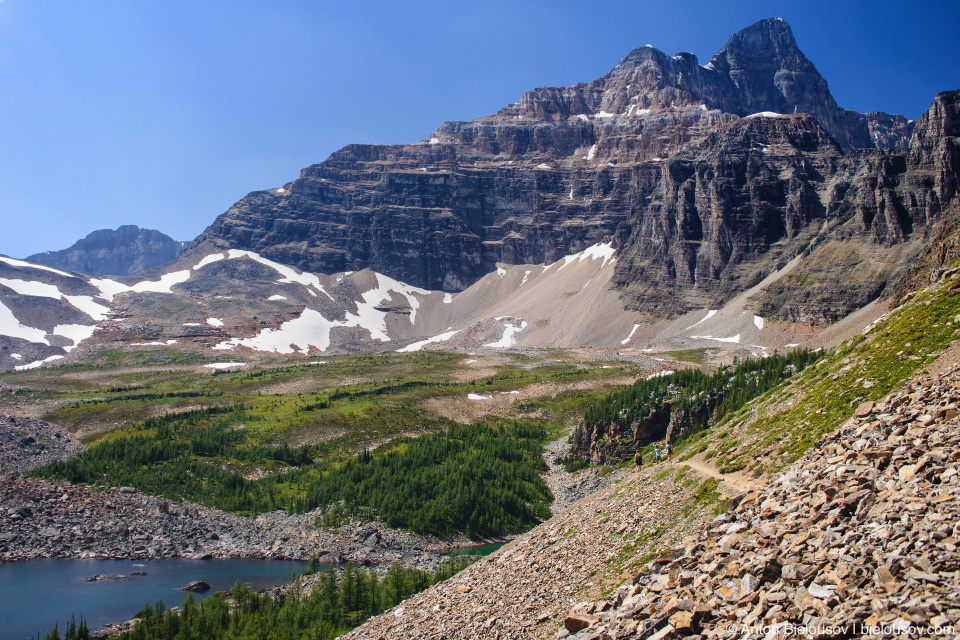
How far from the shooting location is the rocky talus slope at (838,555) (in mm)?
10484

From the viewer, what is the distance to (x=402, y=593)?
139 feet

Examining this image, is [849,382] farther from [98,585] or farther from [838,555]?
[98,585]

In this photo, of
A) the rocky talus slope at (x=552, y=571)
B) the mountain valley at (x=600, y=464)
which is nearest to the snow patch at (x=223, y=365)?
the mountain valley at (x=600, y=464)

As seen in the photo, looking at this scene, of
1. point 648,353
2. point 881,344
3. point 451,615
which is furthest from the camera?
point 648,353

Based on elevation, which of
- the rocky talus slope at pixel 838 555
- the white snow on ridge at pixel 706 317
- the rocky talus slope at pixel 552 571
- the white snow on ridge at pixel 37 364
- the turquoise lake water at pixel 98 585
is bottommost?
the turquoise lake water at pixel 98 585

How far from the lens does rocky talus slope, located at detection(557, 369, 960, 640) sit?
1048 cm

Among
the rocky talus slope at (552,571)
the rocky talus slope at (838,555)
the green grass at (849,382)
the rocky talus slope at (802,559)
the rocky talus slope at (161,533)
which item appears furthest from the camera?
the rocky talus slope at (161,533)

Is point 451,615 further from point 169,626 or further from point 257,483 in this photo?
point 257,483

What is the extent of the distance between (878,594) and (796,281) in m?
184

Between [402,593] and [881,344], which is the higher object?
A: [881,344]

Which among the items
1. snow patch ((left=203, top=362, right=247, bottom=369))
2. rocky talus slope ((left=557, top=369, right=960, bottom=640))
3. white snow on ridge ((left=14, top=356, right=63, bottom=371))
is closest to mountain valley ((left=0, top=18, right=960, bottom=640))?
rocky talus slope ((left=557, top=369, right=960, bottom=640))

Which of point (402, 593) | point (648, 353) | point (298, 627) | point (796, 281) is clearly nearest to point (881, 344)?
point (402, 593)

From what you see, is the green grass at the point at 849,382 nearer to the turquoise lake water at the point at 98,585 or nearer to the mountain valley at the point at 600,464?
the mountain valley at the point at 600,464

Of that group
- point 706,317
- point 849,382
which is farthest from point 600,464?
point 706,317
